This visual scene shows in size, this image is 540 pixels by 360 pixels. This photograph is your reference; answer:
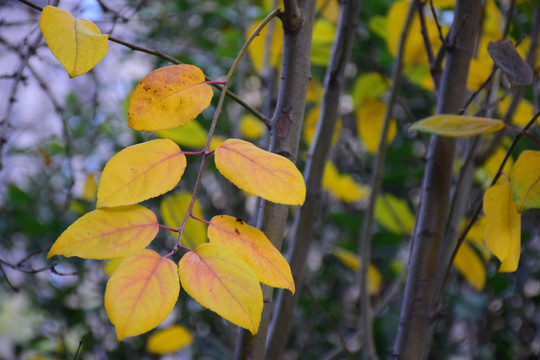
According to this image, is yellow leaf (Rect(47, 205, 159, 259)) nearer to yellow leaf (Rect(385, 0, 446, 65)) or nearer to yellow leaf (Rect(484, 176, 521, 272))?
yellow leaf (Rect(484, 176, 521, 272))

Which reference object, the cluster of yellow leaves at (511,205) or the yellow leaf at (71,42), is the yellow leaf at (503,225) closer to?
the cluster of yellow leaves at (511,205)

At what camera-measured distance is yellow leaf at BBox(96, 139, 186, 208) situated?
1.07 feet

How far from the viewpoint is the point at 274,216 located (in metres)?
0.40

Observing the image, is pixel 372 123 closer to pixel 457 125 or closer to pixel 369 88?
pixel 369 88

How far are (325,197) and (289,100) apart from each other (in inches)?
41.3

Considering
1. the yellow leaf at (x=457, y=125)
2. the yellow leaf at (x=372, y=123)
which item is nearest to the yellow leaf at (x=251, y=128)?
the yellow leaf at (x=372, y=123)

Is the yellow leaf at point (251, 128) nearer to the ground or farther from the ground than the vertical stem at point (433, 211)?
nearer to the ground

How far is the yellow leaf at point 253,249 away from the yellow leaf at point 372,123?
18.9 inches

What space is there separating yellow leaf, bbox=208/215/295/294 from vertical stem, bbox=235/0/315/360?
64 mm

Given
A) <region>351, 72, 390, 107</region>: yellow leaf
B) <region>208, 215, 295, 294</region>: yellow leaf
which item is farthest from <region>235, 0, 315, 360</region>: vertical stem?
<region>351, 72, 390, 107</region>: yellow leaf

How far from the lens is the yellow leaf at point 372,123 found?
2.59 ft

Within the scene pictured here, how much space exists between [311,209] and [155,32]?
1.14 metres

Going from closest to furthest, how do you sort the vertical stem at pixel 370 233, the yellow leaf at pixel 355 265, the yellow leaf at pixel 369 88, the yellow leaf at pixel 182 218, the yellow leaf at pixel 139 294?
the yellow leaf at pixel 139 294 < the vertical stem at pixel 370 233 < the yellow leaf at pixel 182 218 < the yellow leaf at pixel 369 88 < the yellow leaf at pixel 355 265

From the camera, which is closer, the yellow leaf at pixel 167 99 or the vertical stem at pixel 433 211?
the yellow leaf at pixel 167 99
